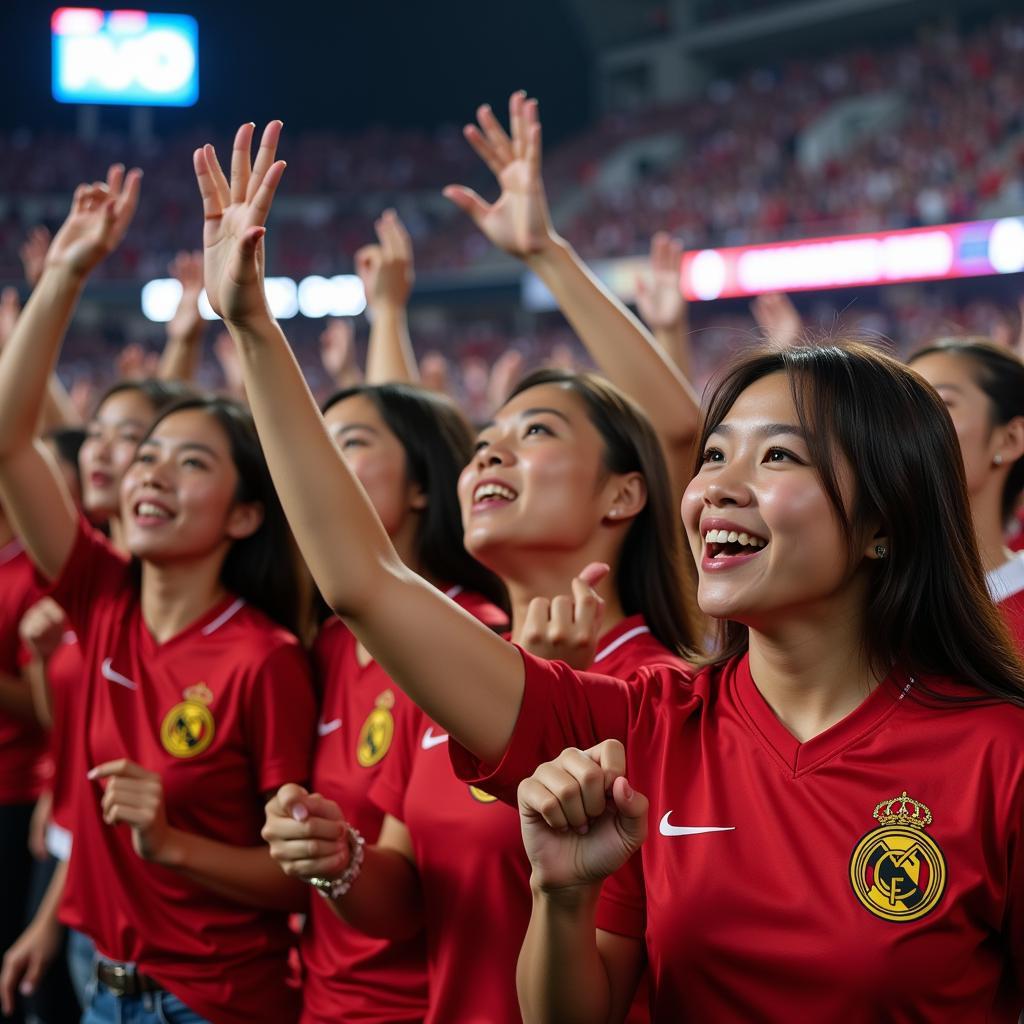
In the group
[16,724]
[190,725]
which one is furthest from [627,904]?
[16,724]

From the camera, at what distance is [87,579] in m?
2.92

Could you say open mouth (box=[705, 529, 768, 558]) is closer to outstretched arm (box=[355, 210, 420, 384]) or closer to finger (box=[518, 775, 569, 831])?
finger (box=[518, 775, 569, 831])

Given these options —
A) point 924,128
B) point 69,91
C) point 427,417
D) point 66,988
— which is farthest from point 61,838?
point 69,91

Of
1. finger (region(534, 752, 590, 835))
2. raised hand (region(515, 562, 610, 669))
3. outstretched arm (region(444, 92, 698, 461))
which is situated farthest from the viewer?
outstretched arm (region(444, 92, 698, 461))

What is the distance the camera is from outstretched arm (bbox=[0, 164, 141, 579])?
2.62 meters

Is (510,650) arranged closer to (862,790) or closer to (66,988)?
(862,790)

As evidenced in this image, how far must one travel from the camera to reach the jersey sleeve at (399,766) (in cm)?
233

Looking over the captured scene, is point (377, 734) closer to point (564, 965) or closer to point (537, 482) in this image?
point (537, 482)

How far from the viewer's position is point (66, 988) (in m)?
3.46

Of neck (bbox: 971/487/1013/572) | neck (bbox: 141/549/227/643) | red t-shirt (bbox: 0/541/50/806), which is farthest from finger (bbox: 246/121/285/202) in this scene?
red t-shirt (bbox: 0/541/50/806)

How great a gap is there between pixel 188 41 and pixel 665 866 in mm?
28814

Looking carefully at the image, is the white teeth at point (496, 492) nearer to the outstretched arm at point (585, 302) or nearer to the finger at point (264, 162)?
the outstretched arm at point (585, 302)

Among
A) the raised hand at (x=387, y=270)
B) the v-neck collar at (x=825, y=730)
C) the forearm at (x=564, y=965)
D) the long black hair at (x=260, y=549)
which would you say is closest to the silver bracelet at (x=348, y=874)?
the forearm at (x=564, y=965)

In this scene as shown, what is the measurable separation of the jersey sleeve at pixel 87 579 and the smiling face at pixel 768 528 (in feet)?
5.70
